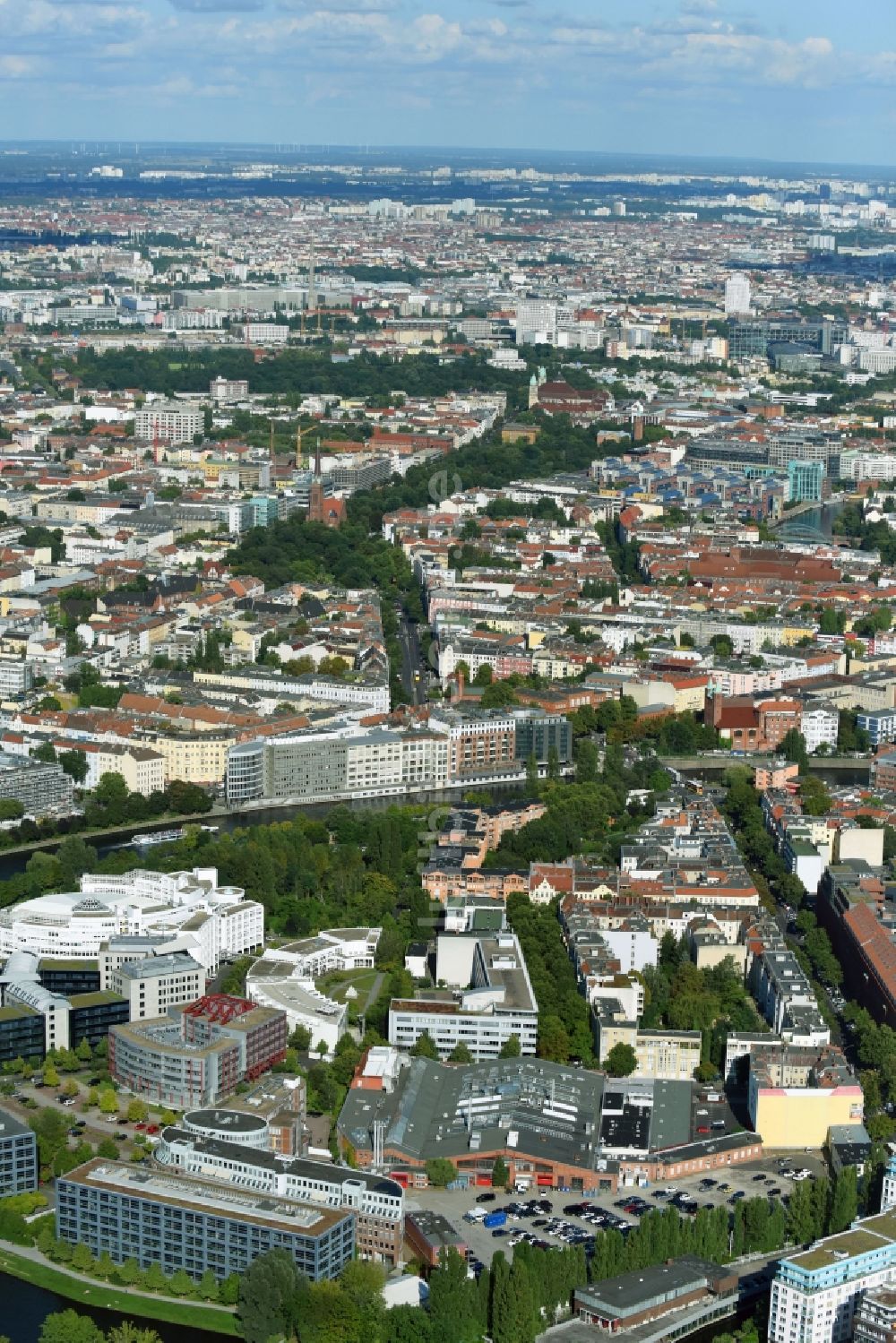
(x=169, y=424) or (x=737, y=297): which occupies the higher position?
(x=737, y=297)

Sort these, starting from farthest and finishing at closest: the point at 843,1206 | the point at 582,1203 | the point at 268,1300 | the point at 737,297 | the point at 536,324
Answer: the point at 737,297 → the point at 536,324 → the point at 582,1203 → the point at 843,1206 → the point at 268,1300

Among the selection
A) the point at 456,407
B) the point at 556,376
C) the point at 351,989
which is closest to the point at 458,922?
the point at 351,989

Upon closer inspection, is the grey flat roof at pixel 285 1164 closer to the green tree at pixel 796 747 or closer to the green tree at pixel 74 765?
the green tree at pixel 74 765

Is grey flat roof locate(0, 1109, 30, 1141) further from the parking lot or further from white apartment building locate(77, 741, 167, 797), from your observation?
white apartment building locate(77, 741, 167, 797)

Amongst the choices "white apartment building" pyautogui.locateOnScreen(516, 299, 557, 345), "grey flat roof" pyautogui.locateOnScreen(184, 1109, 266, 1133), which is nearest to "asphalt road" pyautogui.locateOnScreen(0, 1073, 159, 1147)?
"grey flat roof" pyautogui.locateOnScreen(184, 1109, 266, 1133)

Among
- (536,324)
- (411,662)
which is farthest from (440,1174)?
(536,324)

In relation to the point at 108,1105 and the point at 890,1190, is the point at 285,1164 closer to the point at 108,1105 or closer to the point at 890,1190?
the point at 108,1105
